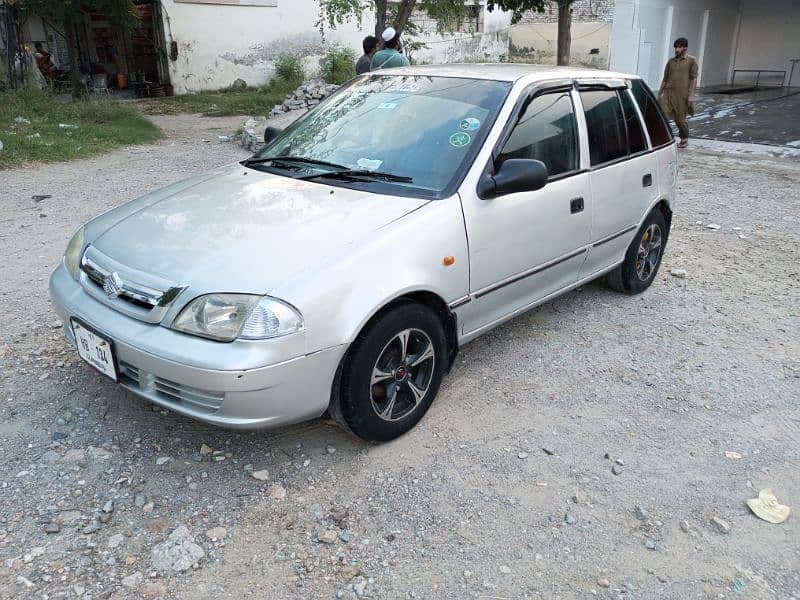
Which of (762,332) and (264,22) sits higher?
(264,22)

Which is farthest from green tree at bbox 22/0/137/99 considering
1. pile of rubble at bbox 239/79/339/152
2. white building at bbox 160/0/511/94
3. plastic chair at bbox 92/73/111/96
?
pile of rubble at bbox 239/79/339/152

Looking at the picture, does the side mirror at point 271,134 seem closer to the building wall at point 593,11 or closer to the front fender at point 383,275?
the front fender at point 383,275

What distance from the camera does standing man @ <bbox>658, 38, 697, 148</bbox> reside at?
35.0 feet

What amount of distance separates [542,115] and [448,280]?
1.27 metres

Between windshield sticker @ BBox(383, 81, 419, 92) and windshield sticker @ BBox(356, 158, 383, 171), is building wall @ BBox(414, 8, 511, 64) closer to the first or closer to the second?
windshield sticker @ BBox(383, 81, 419, 92)

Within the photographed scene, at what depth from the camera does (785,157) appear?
10.3 meters

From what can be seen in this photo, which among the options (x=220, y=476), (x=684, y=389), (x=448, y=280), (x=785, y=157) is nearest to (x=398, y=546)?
(x=220, y=476)

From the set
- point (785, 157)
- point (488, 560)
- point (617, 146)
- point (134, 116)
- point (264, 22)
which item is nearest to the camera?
point (488, 560)

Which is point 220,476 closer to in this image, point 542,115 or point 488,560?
point 488,560

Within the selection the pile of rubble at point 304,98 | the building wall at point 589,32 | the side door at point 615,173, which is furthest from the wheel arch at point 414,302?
the building wall at point 589,32

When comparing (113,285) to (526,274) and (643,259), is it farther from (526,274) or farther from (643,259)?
(643,259)

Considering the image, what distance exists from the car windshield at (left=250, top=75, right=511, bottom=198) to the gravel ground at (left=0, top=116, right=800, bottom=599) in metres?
1.21

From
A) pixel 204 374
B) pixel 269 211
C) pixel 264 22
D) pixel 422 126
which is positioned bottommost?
pixel 204 374

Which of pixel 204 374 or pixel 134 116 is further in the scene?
pixel 134 116
